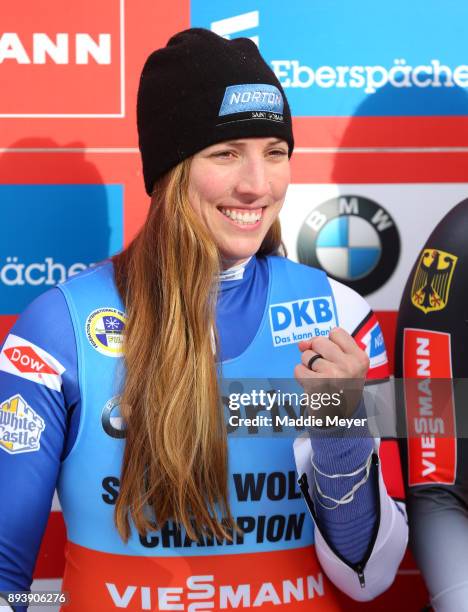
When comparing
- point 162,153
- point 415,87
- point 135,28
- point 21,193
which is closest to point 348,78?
point 415,87

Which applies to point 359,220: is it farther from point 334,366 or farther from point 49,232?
point 334,366

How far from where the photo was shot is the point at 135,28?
1.95 m

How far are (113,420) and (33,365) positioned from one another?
17 centimetres

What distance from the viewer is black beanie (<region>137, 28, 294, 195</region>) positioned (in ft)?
4.73

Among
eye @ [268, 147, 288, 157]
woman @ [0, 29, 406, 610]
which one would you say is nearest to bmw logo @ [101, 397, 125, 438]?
woman @ [0, 29, 406, 610]

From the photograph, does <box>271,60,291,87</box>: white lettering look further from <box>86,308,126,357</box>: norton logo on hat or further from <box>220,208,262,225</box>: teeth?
<box>86,308,126,357</box>: norton logo on hat

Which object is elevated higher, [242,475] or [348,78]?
[348,78]

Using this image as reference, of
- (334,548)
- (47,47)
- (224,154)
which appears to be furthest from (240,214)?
(47,47)

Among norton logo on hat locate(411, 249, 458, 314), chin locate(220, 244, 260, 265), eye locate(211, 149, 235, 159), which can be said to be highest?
eye locate(211, 149, 235, 159)

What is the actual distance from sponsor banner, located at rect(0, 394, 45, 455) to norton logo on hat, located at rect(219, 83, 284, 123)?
61 centimetres

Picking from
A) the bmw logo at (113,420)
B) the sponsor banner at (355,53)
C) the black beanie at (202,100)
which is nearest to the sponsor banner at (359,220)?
the sponsor banner at (355,53)

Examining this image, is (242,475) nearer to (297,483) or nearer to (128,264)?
(297,483)

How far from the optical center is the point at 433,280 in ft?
5.62

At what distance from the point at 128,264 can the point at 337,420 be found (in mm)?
508
